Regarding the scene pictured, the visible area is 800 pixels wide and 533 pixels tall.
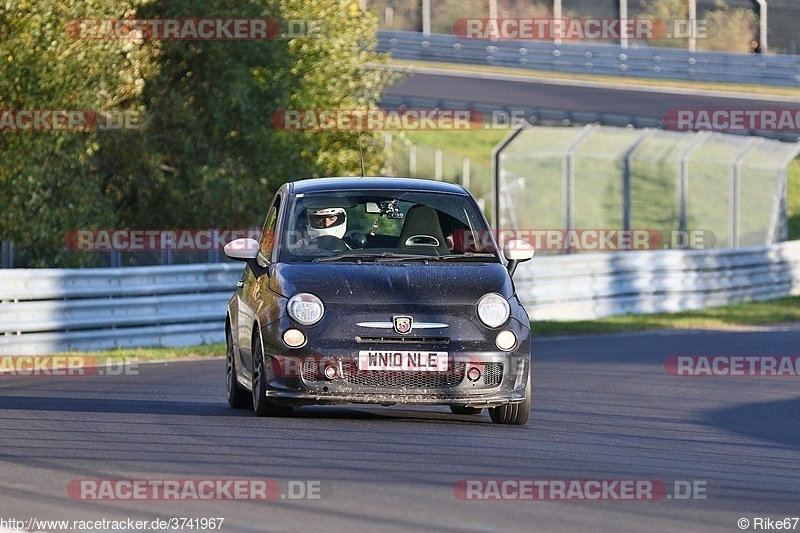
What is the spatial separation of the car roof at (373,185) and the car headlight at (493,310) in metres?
1.35

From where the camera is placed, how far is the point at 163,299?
725 inches

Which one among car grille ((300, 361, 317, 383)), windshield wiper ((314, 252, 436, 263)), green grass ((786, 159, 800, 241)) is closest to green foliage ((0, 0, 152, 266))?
windshield wiper ((314, 252, 436, 263))

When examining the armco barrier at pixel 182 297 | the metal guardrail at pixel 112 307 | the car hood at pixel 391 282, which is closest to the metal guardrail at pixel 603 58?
the armco barrier at pixel 182 297

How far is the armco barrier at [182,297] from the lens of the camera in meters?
17.0

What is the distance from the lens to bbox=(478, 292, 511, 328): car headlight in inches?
397

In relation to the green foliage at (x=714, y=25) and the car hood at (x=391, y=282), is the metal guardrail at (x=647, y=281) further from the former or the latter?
the green foliage at (x=714, y=25)

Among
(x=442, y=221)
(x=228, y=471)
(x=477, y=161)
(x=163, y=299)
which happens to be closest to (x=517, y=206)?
(x=477, y=161)

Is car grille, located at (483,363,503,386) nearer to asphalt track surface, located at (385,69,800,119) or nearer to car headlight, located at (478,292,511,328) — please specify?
car headlight, located at (478,292,511,328)

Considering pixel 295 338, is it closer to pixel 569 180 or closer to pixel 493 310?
pixel 493 310

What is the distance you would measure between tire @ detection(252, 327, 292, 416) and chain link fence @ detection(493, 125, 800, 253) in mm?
14380

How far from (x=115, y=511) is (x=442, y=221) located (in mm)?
4606

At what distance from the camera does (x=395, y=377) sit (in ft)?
32.6

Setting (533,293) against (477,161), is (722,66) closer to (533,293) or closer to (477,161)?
(477,161)

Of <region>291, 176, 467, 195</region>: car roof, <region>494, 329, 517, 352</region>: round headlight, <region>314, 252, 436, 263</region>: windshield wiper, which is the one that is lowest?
<region>494, 329, 517, 352</region>: round headlight
